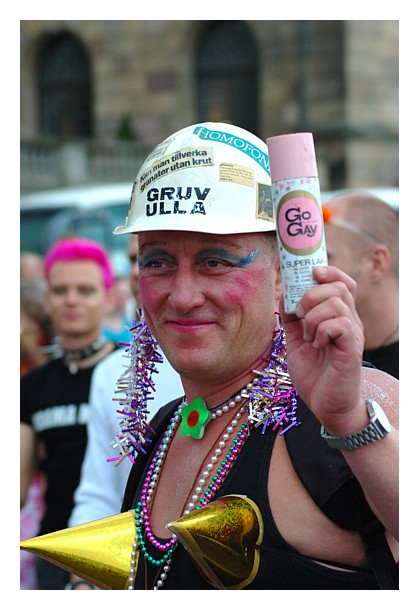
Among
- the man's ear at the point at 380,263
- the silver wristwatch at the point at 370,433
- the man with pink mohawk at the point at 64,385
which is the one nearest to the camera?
the silver wristwatch at the point at 370,433

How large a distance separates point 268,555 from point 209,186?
2.67 ft

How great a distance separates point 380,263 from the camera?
384 cm

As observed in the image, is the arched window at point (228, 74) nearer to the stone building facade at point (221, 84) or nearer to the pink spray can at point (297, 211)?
the stone building facade at point (221, 84)

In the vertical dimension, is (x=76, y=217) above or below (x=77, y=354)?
above

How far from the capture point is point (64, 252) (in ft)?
16.4

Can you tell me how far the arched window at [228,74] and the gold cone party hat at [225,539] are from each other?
76.9 ft

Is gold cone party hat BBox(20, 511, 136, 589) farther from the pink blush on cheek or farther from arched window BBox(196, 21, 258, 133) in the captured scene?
arched window BBox(196, 21, 258, 133)

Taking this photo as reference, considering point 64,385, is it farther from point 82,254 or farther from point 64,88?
point 64,88

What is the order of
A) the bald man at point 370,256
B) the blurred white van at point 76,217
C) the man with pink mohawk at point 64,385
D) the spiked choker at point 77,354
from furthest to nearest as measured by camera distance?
the blurred white van at point 76,217 → the spiked choker at point 77,354 → the man with pink mohawk at point 64,385 → the bald man at point 370,256

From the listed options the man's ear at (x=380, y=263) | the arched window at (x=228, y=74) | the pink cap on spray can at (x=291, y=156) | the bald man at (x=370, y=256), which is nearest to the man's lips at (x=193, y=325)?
the pink cap on spray can at (x=291, y=156)

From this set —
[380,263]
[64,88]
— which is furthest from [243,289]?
[64,88]

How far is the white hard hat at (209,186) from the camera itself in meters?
2.07

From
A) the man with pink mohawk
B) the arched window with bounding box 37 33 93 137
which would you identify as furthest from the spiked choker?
the arched window with bounding box 37 33 93 137

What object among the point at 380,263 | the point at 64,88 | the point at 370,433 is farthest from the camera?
the point at 64,88
